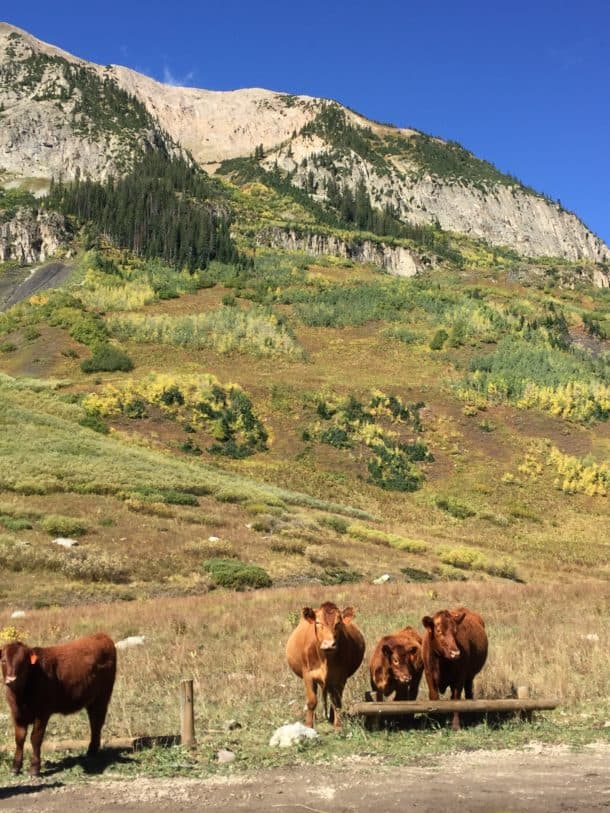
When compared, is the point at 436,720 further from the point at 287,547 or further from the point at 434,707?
the point at 287,547

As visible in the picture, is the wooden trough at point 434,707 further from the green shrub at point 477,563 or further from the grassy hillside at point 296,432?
the green shrub at point 477,563

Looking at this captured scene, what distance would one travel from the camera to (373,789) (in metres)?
6.72

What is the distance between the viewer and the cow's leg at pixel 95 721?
8500mm

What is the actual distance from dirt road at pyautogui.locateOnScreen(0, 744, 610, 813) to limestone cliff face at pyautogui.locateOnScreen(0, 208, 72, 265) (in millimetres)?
121697

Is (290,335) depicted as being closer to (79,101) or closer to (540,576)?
(540,576)

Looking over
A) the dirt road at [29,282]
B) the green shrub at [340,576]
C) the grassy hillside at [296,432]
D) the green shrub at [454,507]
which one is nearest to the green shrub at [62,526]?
the grassy hillside at [296,432]

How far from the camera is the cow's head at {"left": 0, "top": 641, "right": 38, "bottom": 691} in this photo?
24.6ft

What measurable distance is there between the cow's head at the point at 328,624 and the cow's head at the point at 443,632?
3.65ft

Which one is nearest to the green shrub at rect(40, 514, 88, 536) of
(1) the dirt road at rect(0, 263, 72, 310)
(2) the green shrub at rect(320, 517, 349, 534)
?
(2) the green shrub at rect(320, 517, 349, 534)

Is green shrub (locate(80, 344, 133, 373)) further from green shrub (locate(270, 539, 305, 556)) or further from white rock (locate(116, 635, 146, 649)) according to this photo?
white rock (locate(116, 635, 146, 649))

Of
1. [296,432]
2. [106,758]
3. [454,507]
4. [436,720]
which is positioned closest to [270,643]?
[436,720]

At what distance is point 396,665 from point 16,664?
4.78 meters

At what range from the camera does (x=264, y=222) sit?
149 metres

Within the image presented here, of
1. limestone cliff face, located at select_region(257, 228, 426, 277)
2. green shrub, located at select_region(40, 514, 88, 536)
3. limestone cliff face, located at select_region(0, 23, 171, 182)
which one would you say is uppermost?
limestone cliff face, located at select_region(0, 23, 171, 182)
